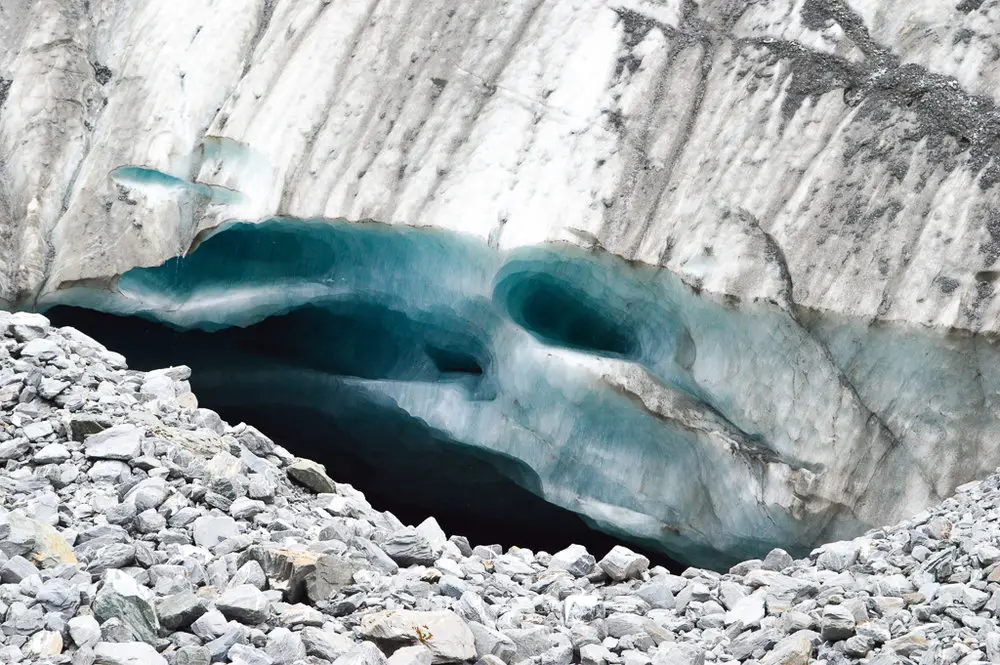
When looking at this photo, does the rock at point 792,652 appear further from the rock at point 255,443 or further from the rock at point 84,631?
the rock at point 255,443

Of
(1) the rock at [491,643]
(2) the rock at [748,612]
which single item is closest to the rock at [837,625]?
(2) the rock at [748,612]

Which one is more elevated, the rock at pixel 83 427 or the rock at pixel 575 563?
the rock at pixel 575 563

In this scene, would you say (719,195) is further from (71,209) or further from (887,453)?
(71,209)

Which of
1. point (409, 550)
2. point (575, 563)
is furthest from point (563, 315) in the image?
point (409, 550)

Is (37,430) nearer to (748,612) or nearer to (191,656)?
(191,656)

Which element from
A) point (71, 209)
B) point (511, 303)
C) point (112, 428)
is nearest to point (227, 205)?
point (71, 209)

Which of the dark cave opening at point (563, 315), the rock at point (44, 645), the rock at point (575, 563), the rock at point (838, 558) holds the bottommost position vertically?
the rock at point (44, 645)

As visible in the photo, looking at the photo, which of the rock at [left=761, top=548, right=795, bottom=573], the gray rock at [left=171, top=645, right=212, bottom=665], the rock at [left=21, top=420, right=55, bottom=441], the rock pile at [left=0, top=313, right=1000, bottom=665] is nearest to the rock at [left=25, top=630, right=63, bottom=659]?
the rock pile at [left=0, top=313, right=1000, bottom=665]
